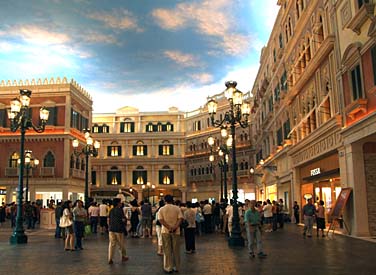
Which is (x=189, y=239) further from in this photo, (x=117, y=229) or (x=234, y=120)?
(x=234, y=120)

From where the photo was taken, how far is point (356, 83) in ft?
47.1

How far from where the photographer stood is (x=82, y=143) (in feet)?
129

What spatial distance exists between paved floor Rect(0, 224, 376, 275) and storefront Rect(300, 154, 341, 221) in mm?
4874

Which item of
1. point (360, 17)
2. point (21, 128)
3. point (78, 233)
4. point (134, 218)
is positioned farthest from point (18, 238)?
point (360, 17)

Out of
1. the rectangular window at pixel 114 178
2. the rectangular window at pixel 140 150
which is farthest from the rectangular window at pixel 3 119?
the rectangular window at pixel 140 150

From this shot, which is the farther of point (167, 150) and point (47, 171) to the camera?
point (167, 150)

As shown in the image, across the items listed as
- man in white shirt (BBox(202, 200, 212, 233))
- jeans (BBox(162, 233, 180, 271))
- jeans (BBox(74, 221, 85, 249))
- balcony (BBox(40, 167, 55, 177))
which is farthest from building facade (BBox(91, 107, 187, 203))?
jeans (BBox(162, 233, 180, 271))

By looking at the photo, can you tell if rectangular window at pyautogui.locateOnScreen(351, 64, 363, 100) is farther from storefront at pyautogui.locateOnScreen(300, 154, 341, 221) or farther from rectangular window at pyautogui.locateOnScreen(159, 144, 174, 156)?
rectangular window at pyautogui.locateOnScreen(159, 144, 174, 156)

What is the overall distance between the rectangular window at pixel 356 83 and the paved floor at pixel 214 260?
4.65m

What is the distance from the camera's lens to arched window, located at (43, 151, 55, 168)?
36438 mm

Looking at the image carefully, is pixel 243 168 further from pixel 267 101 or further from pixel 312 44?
pixel 312 44

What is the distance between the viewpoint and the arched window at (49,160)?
120 ft

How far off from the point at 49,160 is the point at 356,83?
2810cm

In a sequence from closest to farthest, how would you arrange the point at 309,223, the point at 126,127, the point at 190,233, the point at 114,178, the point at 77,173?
the point at 190,233 → the point at 309,223 → the point at 77,173 → the point at 114,178 → the point at 126,127
